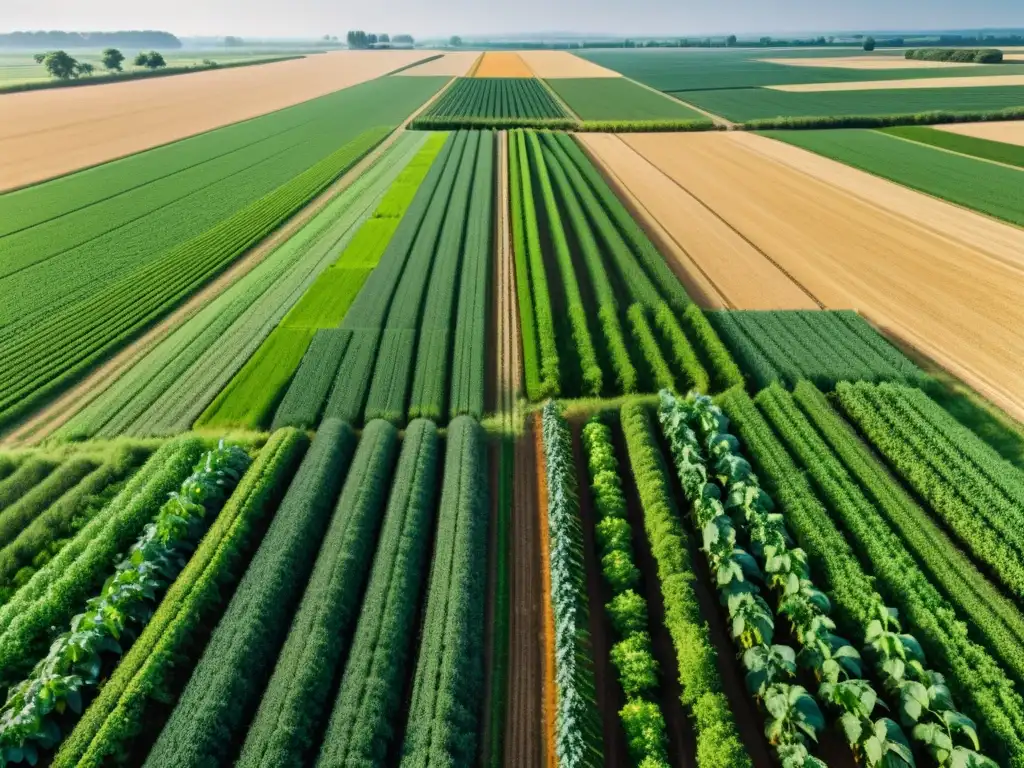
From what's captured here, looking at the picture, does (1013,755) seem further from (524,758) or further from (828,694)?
(524,758)

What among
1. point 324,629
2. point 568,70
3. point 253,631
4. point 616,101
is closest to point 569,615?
point 324,629

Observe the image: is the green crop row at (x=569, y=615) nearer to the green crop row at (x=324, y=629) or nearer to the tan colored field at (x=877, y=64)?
the green crop row at (x=324, y=629)

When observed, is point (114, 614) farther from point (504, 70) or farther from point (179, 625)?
point (504, 70)

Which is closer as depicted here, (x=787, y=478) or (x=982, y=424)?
(x=787, y=478)

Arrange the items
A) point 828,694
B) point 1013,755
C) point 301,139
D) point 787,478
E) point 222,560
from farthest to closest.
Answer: point 301,139 < point 787,478 < point 222,560 < point 828,694 < point 1013,755

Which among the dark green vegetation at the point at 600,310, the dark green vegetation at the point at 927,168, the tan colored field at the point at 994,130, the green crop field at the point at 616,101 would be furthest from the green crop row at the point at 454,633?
the tan colored field at the point at 994,130

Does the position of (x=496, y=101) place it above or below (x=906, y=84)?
below

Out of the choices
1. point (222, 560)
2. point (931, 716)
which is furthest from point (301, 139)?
point (931, 716)
